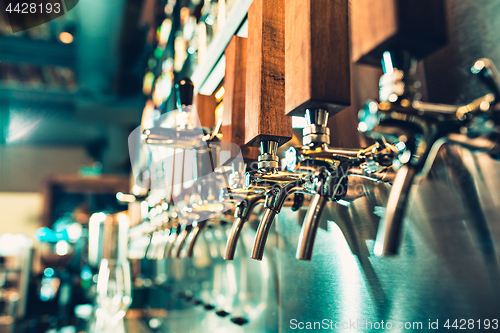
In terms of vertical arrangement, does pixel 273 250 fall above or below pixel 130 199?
below

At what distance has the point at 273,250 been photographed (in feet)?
3.97

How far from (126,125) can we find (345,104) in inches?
274

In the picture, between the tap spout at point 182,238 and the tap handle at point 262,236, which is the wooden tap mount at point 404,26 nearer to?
the tap handle at point 262,236

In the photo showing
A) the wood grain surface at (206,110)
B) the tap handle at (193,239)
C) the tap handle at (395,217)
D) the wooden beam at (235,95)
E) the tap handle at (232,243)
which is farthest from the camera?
the wood grain surface at (206,110)

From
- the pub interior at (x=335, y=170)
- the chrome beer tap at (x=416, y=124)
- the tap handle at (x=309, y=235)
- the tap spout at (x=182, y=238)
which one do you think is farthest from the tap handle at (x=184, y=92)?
the chrome beer tap at (x=416, y=124)

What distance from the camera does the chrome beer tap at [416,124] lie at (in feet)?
1.26

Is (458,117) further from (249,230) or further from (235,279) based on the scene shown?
(235,279)

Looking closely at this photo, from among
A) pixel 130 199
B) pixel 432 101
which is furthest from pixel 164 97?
pixel 432 101

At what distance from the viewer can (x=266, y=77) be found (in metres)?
0.77

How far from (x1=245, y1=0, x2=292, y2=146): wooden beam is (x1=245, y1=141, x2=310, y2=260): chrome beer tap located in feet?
0.11

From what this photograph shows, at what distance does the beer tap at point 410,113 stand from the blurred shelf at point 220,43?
82 cm

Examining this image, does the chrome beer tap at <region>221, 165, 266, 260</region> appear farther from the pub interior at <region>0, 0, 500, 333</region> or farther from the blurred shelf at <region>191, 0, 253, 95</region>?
the blurred shelf at <region>191, 0, 253, 95</region>

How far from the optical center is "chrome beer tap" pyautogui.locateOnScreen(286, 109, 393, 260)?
0.55 m

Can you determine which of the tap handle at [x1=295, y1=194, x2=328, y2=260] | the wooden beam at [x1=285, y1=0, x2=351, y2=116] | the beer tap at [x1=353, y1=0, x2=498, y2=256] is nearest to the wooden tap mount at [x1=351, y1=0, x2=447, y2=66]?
the beer tap at [x1=353, y1=0, x2=498, y2=256]
